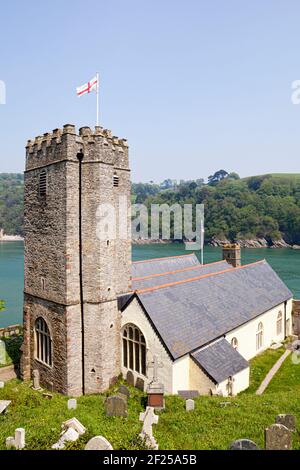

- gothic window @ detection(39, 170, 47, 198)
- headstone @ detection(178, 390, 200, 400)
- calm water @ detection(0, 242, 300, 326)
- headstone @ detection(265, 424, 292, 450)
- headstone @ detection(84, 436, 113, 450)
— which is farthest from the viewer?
calm water @ detection(0, 242, 300, 326)

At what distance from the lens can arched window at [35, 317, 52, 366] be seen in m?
21.3

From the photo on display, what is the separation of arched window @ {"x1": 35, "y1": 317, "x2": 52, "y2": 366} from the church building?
0.06 meters

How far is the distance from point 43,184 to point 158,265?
1501 cm

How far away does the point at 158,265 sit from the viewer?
33.2 meters

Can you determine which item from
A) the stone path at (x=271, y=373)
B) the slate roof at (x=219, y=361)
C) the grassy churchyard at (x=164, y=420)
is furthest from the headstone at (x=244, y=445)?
the stone path at (x=271, y=373)

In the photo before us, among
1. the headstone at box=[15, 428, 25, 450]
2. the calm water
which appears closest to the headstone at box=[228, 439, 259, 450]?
the headstone at box=[15, 428, 25, 450]

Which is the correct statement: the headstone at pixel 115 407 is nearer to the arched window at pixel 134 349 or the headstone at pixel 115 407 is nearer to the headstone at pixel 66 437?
the headstone at pixel 66 437

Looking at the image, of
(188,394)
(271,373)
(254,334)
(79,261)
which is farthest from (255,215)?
(188,394)

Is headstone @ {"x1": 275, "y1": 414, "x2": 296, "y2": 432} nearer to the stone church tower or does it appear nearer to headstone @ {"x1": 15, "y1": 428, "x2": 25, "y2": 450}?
headstone @ {"x1": 15, "y1": 428, "x2": 25, "y2": 450}

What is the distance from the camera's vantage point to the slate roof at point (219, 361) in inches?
763

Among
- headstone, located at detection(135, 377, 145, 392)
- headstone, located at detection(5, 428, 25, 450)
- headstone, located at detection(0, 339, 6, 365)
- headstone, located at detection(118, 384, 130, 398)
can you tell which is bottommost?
headstone, located at detection(0, 339, 6, 365)

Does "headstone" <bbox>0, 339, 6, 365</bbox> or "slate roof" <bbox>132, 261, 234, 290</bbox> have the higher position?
"slate roof" <bbox>132, 261, 234, 290</bbox>

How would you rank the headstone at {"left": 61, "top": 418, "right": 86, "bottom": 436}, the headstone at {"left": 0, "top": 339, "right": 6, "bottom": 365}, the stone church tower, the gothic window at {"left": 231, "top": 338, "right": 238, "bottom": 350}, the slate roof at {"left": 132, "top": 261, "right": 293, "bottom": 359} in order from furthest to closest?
the headstone at {"left": 0, "top": 339, "right": 6, "bottom": 365}, the gothic window at {"left": 231, "top": 338, "right": 238, "bottom": 350}, the slate roof at {"left": 132, "top": 261, "right": 293, "bottom": 359}, the stone church tower, the headstone at {"left": 61, "top": 418, "right": 86, "bottom": 436}
